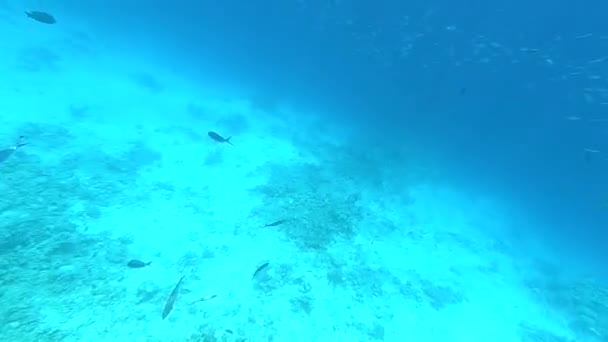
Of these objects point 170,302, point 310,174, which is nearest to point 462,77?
point 310,174

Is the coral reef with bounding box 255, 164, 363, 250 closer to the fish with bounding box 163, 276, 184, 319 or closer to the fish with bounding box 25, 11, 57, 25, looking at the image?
the fish with bounding box 163, 276, 184, 319

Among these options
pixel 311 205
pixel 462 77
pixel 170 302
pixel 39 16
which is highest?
pixel 462 77

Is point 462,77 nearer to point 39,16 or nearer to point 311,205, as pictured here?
point 311,205

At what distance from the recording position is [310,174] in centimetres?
1931

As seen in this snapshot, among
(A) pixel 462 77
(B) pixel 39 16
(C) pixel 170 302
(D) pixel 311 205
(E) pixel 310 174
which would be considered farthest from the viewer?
(A) pixel 462 77

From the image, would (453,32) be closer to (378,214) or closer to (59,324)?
(378,214)

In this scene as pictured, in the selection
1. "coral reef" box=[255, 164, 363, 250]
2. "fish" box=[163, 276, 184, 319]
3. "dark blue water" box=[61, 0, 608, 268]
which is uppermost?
"dark blue water" box=[61, 0, 608, 268]

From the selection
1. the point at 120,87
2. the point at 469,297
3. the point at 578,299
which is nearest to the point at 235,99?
the point at 120,87

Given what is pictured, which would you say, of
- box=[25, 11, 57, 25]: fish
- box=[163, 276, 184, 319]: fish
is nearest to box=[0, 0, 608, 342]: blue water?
box=[163, 276, 184, 319]: fish

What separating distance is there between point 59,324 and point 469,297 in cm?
1456

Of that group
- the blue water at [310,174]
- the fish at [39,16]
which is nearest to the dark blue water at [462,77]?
the blue water at [310,174]

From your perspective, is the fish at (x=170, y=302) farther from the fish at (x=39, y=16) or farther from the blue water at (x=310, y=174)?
the fish at (x=39, y=16)

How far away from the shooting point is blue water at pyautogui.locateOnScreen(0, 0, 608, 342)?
38.0 feet

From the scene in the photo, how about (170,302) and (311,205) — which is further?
(311,205)
